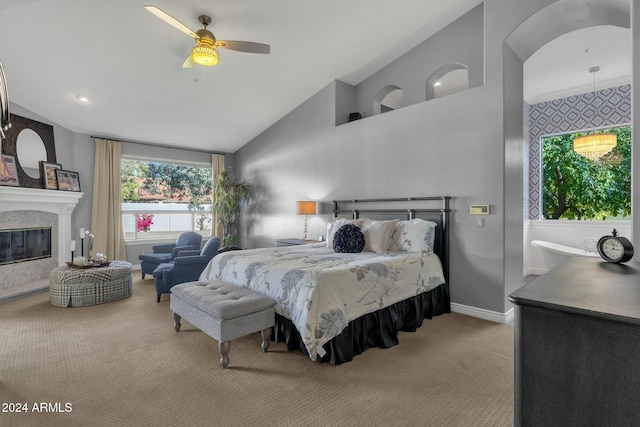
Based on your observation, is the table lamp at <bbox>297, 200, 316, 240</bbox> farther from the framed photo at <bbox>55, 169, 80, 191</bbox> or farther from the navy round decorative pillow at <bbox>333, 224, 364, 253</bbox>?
the framed photo at <bbox>55, 169, 80, 191</bbox>

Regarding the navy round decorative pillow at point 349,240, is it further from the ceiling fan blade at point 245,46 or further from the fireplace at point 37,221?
the fireplace at point 37,221

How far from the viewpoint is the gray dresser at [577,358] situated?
0.83 meters

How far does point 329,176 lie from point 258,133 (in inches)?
93.3

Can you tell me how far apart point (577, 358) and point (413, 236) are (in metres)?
2.83

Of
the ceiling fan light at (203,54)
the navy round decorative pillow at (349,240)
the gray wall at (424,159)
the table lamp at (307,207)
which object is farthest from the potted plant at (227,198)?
the ceiling fan light at (203,54)

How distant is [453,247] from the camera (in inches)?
151

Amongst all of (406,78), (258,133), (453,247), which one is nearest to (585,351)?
(453,247)

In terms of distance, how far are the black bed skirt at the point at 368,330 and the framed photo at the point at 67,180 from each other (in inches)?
190

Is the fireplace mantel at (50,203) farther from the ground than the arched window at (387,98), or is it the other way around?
the arched window at (387,98)

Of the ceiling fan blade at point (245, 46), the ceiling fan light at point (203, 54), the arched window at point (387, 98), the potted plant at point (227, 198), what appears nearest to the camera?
the ceiling fan light at point (203, 54)

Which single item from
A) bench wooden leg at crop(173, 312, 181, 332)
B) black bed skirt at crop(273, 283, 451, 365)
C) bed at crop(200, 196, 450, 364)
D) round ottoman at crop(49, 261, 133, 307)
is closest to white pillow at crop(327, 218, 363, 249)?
bed at crop(200, 196, 450, 364)

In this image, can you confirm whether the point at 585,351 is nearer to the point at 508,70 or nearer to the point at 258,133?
the point at 508,70

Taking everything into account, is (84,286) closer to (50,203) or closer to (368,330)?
(50,203)

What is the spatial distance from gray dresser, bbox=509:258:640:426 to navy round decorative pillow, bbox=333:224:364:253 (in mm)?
2654
